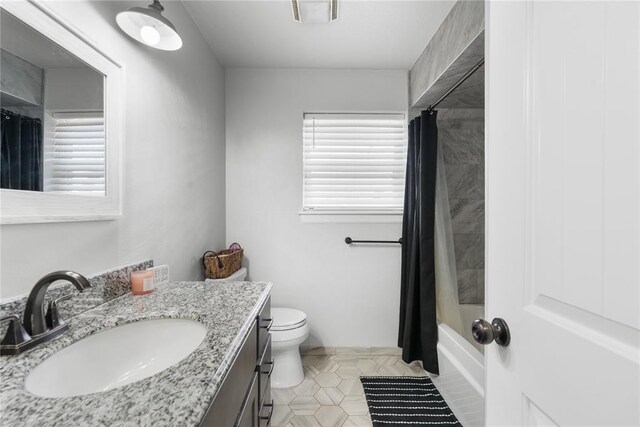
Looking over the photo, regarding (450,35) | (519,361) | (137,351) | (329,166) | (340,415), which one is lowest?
(340,415)

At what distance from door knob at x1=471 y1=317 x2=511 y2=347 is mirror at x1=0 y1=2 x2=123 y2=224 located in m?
1.20

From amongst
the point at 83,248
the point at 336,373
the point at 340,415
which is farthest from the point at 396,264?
the point at 83,248

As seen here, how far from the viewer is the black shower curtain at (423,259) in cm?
191

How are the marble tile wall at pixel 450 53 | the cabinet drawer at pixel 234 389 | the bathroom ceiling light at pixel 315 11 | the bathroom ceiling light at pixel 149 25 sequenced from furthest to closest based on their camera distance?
the bathroom ceiling light at pixel 315 11 → the marble tile wall at pixel 450 53 → the bathroom ceiling light at pixel 149 25 → the cabinet drawer at pixel 234 389

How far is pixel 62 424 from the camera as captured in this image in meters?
0.45

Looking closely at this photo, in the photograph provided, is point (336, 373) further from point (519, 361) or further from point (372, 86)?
point (372, 86)

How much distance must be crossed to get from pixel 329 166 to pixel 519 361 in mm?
1929

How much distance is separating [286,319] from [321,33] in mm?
1931

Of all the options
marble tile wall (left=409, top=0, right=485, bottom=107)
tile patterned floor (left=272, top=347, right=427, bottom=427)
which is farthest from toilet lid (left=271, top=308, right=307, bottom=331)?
marble tile wall (left=409, top=0, right=485, bottom=107)

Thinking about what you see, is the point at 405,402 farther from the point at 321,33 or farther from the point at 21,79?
the point at 321,33

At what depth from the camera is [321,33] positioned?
1.86 m

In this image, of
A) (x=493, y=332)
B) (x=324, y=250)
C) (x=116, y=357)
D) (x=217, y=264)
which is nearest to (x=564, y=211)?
(x=493, y=332)

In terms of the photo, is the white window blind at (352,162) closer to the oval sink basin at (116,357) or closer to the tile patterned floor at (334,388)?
the tile patterned floor at (334,388)

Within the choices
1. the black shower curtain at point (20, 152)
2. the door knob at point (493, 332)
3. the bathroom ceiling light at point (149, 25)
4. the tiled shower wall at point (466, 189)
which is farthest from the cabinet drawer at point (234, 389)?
the tiled shower wall at point (466, 189)
